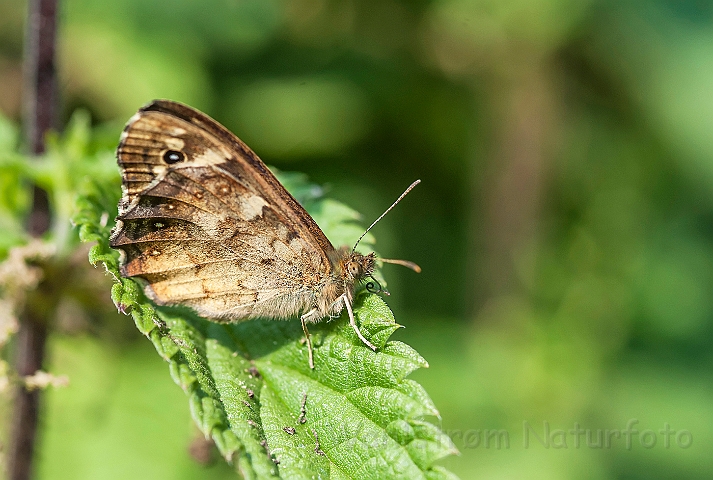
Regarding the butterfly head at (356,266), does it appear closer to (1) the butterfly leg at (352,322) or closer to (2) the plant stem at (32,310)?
(1) the butterfly leg at (352,322)

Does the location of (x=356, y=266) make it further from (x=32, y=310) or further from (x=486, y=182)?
(x=486, y=182)

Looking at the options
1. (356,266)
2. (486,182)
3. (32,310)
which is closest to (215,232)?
(356,266)

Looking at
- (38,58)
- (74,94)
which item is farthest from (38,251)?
(74,94)

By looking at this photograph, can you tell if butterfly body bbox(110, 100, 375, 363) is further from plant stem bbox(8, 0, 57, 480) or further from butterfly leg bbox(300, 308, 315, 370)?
plant stem bbox(8, 0, 57, 480)

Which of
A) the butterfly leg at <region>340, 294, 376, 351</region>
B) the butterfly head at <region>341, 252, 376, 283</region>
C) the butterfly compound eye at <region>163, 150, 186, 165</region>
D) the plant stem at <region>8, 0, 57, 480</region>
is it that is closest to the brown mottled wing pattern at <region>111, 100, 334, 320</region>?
the butterfly compound eye at <region>163, 150, 186, 165</region>

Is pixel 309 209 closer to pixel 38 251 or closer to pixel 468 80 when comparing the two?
pixel 38 251

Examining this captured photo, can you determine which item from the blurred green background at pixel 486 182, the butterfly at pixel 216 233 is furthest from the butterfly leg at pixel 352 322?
the blurred green background at pixel 486 182
